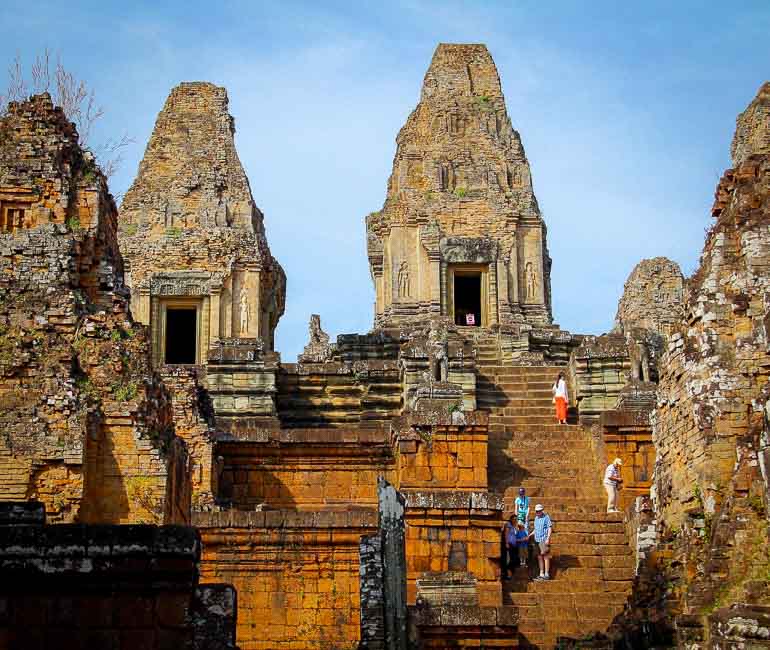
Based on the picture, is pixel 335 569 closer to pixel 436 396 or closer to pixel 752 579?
pixel 752 579

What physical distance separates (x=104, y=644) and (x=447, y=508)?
9.74 meters

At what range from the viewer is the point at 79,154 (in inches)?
711

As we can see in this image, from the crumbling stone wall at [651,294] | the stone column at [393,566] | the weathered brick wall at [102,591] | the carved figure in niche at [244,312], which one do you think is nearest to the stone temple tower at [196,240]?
the carved figure in niche at [244,312]

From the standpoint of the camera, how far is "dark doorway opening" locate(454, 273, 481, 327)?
3938 cm

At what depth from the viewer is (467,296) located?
132 feet

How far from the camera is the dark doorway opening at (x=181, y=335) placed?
39.4 m

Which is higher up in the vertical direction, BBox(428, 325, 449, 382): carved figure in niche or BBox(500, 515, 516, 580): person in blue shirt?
BBox(428, 325, 449, 382): carved figure in niche

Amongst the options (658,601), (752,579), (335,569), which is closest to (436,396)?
(335,569)

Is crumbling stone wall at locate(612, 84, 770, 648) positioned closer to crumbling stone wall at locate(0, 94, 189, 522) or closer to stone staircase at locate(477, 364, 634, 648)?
stone staircase at locate(477, 364, 634, 648)

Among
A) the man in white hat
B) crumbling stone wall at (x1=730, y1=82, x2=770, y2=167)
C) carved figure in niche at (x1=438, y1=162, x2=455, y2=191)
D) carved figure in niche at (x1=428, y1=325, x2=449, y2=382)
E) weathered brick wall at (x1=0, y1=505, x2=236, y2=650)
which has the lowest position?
Result: weathered brick wall at (x1=0, y1=505, x2=236, y2=650)

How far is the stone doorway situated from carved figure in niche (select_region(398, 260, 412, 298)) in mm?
1042

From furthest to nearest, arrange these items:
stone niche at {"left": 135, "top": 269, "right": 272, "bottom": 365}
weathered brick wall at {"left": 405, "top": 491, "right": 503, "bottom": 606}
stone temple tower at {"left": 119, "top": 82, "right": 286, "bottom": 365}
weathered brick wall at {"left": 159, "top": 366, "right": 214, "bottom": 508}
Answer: stone temple tower at {"left": 119, "top": 82, "right": 286, "bottom": 365} < stone niche at {"left": 135, "top": 269, "right": 272, "bottom": 365} < weathered brick wall at {"left": 159, "top": 366, "right": 214, "bottom": 508} < weathered brick wall at {"left": 405, "top": 491, "right": 503, "bottom": 606}

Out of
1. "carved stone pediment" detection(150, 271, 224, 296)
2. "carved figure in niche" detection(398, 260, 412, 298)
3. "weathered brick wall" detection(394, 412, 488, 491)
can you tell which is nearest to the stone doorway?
"carved figure in niche" detection(398, 260, 412, 298)

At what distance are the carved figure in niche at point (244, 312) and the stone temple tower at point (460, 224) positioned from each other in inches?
121
